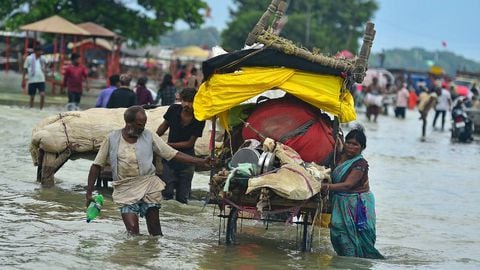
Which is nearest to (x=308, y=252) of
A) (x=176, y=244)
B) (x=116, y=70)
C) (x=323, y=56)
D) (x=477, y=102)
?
(x=176, y=244)

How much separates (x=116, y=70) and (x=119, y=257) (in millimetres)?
30903

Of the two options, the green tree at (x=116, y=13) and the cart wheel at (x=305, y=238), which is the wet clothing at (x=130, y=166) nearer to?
the cart wheel at (x=305, y=238)

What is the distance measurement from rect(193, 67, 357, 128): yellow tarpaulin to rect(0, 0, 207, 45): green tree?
94.8 ft

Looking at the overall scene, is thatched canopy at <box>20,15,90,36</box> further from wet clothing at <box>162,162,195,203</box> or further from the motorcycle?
wet clothing at <box>162,162,195,203</box>

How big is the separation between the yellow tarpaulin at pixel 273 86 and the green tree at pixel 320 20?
230ft

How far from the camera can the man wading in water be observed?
357 inches

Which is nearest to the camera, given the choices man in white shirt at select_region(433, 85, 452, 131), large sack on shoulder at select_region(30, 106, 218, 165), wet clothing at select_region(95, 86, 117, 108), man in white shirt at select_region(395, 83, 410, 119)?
large sack on shoulder at select_region(30, 106, 218, 165)

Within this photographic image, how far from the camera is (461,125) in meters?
30.0

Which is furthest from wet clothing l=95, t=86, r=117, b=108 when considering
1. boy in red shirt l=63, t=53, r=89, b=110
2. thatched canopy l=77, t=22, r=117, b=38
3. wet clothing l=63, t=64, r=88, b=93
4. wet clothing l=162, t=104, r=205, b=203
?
thatched canopy l=77, t=22, r=117, b=38

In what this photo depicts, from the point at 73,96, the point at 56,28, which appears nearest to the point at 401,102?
the point at 56,28

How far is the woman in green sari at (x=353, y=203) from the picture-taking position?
9336 millimetres

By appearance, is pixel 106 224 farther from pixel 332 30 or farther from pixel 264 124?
pixel 332 30

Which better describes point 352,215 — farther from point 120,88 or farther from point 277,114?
point 120,88

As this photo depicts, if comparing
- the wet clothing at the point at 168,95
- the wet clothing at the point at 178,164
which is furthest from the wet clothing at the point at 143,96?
the wet clothing at the point at 178,164
